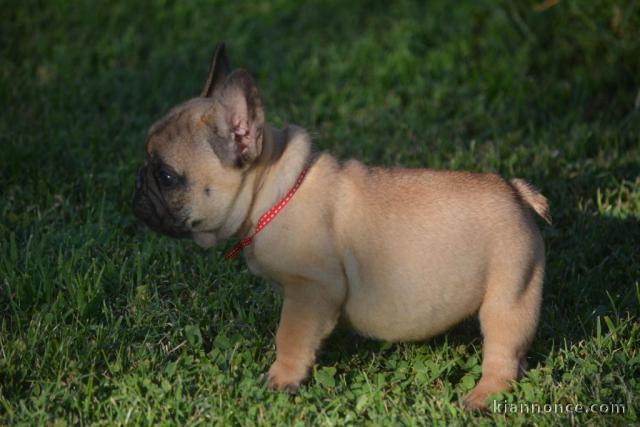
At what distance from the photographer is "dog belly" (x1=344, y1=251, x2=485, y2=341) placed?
4539 mm

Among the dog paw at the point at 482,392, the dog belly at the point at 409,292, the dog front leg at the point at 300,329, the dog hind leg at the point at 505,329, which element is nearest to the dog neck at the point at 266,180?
the dog front leg at the point at 300,329

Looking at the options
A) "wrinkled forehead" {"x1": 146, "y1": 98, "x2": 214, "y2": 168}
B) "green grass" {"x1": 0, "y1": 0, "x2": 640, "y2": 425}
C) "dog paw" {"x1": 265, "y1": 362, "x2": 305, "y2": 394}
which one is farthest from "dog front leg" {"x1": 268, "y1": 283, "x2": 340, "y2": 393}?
"wrinkled forehead" {"x1": 146, "y1": 98, "x2": 214, "y2": 168}

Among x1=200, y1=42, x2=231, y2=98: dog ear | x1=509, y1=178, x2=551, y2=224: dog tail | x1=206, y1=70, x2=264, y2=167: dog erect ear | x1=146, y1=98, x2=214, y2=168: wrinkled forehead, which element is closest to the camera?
x1=206, y1=70, x2=264, y2=167: dog erect ear

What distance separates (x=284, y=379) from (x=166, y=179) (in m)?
1.07

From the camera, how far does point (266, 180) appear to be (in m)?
4.57

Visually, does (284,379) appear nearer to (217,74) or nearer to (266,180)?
(266,180)

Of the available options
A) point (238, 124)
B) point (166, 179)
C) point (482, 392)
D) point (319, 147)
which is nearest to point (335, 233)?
point (238, 124)

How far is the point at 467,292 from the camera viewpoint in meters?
4.56

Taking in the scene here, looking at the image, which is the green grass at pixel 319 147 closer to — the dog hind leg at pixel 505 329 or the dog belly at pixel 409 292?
the dog hind leg at pixel 505 329

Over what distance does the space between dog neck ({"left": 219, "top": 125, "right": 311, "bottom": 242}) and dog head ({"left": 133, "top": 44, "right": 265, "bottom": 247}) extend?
4 cm

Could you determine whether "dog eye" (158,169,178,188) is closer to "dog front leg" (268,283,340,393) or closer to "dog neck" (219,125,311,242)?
"dog neck" (219,125,311,242)

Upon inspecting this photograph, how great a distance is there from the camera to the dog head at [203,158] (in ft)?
14.6

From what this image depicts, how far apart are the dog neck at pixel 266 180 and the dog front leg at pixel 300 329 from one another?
15.0 inches

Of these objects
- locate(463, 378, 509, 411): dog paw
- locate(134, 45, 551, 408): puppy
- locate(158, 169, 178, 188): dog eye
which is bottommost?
locate(463, 378, 509, 411): dog paw
